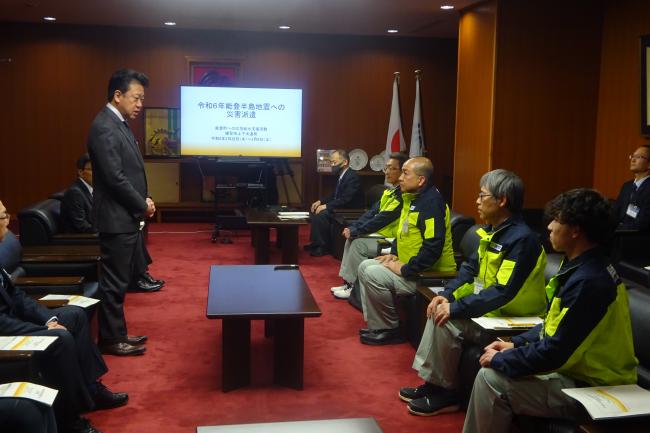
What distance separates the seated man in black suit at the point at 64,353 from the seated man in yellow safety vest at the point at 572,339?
5.60ft

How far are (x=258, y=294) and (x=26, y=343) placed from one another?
1.31 meters

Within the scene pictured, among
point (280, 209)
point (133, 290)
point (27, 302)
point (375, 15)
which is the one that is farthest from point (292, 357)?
point (375, 15)

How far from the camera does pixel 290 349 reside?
3582 mm

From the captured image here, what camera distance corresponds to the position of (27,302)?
305cm

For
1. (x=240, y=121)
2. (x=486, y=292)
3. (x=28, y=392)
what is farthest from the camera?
(x=240, y=121)

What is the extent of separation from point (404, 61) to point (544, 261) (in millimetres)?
7329

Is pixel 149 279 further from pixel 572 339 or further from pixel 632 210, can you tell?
pixel 572 339

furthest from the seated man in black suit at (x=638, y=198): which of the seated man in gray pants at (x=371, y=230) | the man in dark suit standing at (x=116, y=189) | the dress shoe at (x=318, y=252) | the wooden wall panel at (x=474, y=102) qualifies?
the man in dark suit standing at (x=116, y=189)

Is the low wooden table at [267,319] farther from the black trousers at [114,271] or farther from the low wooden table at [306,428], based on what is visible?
the low wooden table at [306,428]

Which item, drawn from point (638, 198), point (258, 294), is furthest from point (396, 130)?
point (258, 294)

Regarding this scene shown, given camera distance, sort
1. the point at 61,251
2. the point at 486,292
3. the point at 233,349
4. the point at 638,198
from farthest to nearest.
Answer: the point at 638,198 < the point at 61,251 < the point at 233,349 < the point at 486,292

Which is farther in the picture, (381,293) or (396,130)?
(396,130)

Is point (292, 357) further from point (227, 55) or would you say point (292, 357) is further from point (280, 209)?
point (227, 55)

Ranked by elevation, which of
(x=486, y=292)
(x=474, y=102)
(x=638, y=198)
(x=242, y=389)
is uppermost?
(x=474, y=102)
